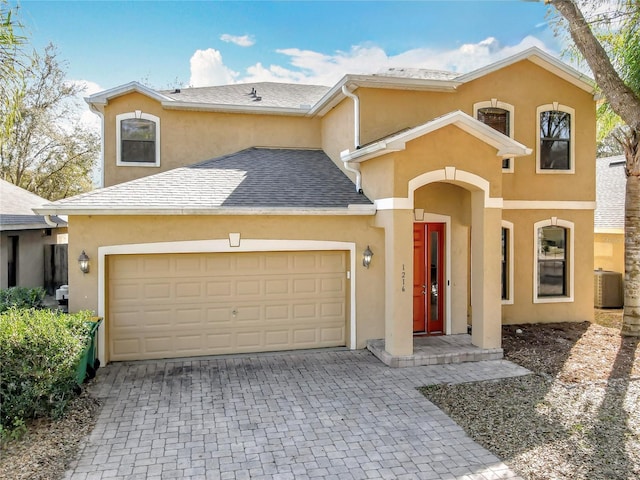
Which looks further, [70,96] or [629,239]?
[70,96]

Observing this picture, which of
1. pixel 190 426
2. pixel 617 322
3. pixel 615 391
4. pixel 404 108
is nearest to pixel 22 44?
pixel 190 426

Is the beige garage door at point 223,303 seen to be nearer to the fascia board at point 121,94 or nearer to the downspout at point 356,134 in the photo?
the downspout at point 356,134

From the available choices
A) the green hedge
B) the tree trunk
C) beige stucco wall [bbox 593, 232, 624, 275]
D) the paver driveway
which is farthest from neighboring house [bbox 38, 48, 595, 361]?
beige stucco wall [bbox 593, 232, 624, 275]

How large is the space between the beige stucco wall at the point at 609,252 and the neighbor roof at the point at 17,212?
17537 millimetres

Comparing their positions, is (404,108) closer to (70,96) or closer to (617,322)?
(617,322)

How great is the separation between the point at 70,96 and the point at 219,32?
41.8 feet

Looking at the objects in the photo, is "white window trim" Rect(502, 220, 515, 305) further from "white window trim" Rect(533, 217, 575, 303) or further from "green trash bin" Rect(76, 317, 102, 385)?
"green trash bin" Rect(76, 317, 102, 385)

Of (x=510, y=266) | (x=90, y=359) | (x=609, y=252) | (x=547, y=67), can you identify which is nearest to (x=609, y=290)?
(x=609, y=252)

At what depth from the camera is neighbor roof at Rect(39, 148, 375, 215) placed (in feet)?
29.3

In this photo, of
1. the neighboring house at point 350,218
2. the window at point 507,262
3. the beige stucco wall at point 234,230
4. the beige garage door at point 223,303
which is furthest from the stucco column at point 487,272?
the beige garage door at point 223,303

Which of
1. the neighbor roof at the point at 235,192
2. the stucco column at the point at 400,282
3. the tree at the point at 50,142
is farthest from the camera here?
the tree at the point at 50,142

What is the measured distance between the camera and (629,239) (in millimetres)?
11203

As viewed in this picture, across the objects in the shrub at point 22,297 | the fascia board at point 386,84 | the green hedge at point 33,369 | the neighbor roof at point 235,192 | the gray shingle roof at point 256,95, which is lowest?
the green hedge at point 33,369

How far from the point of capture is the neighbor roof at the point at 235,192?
8930mm
